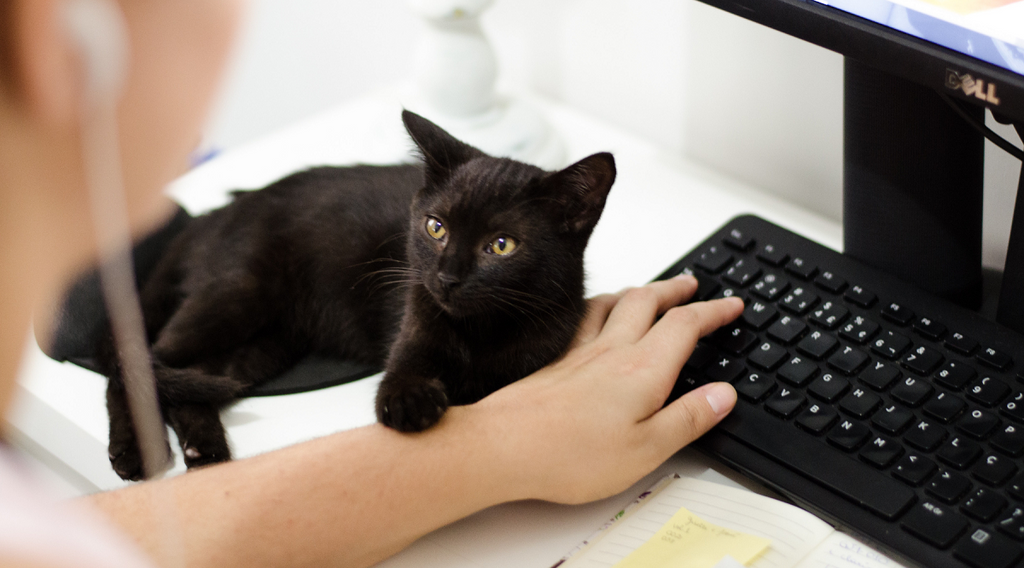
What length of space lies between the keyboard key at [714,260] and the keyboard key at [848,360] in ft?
0.66

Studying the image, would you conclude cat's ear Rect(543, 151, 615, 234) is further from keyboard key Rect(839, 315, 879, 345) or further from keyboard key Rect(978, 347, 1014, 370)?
keyboard key Rect(978, 347, 1014, 370)

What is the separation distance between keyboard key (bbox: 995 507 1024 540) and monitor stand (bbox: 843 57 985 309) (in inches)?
15.5

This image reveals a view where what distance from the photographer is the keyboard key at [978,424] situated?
761 mm

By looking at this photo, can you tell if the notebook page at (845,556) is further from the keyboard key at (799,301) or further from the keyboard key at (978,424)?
the keyboard key at (799,301)

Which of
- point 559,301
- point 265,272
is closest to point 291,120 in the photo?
point 265,272

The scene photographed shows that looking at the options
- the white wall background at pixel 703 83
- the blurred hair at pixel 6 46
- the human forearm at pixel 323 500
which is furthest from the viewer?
the white wall background at pixel 703 83

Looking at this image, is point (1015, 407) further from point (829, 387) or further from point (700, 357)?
point (700, 357)

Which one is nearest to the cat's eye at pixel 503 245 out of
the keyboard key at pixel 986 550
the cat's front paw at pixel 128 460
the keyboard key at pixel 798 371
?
the keyboard key at pixel 798 371

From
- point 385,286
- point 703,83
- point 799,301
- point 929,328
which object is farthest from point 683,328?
point 703,83

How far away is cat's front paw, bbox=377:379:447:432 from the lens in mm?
837

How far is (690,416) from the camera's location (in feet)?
2.74

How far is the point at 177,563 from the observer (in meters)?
0.77

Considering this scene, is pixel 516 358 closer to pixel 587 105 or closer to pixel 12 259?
pixel 12 259

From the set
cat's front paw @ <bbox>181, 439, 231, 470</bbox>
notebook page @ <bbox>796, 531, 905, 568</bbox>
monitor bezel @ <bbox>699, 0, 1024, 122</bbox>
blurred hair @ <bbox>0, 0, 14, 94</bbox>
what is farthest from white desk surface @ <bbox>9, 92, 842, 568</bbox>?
blurred hair @ <bbox>0, 0, 14, 94</bbox>
